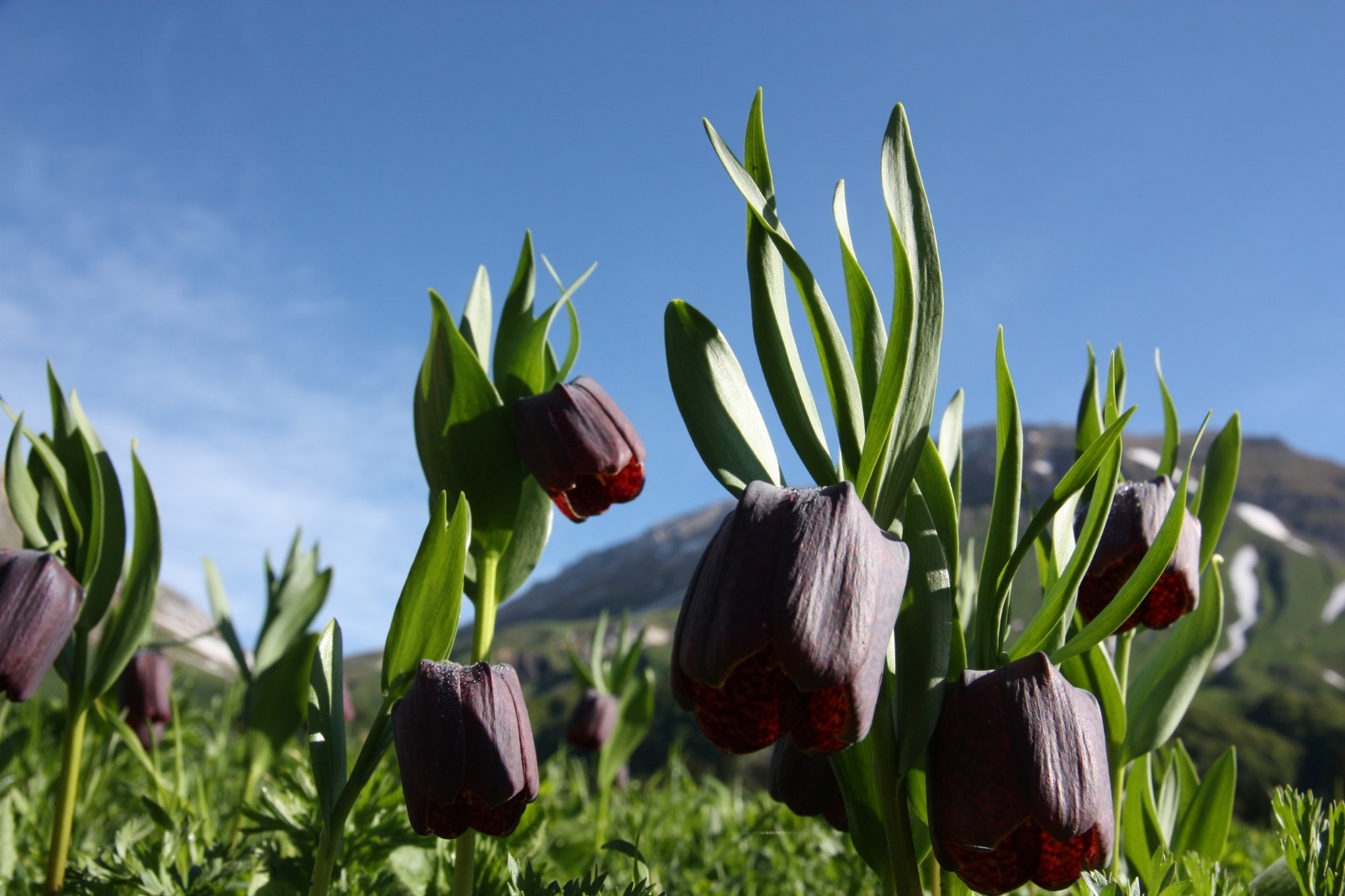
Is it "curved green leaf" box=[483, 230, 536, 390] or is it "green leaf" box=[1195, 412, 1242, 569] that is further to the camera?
"curved green leaf" box=[483, 230, 536, 390]

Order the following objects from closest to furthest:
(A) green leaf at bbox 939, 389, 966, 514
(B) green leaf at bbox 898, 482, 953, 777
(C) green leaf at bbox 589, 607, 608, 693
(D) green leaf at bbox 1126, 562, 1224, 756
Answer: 1. (B) green leaf at bbox 898, 482, 953, 777
2. (A) green leaf at bbox 939, 389, 966, 514
3. (D) green leaf at bbox 1126, 562, 1224, 756
4. (C) green leaf at bbox 589, 607, 608, 693

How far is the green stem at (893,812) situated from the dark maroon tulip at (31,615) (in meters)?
1.07

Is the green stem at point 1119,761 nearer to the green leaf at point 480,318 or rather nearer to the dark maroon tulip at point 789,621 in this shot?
the dark maroon tulip at point 789,621

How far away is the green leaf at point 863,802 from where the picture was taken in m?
1.01

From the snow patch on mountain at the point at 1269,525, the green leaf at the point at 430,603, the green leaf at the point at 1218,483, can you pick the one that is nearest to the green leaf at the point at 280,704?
the green leaf at the point at 430,603

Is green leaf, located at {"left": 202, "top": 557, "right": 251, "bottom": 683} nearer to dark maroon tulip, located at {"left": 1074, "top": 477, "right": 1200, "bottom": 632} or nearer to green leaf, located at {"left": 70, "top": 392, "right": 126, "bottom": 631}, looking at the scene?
green leaf, located at {"left": 70, "top": 392, "right": 126, "bottom": 631}

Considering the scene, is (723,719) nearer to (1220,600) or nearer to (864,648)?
(864,648)

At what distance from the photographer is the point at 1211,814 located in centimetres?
133

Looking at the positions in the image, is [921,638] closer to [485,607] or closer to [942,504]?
[942,504]

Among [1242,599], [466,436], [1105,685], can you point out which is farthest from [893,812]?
[1242,599]

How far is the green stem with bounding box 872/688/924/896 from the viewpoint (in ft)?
3.02

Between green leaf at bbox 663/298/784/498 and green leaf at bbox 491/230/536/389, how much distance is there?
515mm

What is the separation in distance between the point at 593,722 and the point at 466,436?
1.65 metres

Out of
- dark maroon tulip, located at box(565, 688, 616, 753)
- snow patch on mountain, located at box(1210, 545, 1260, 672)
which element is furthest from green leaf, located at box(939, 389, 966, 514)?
snow patch on mountain, located at box(1210, 545, 1260, 672)
